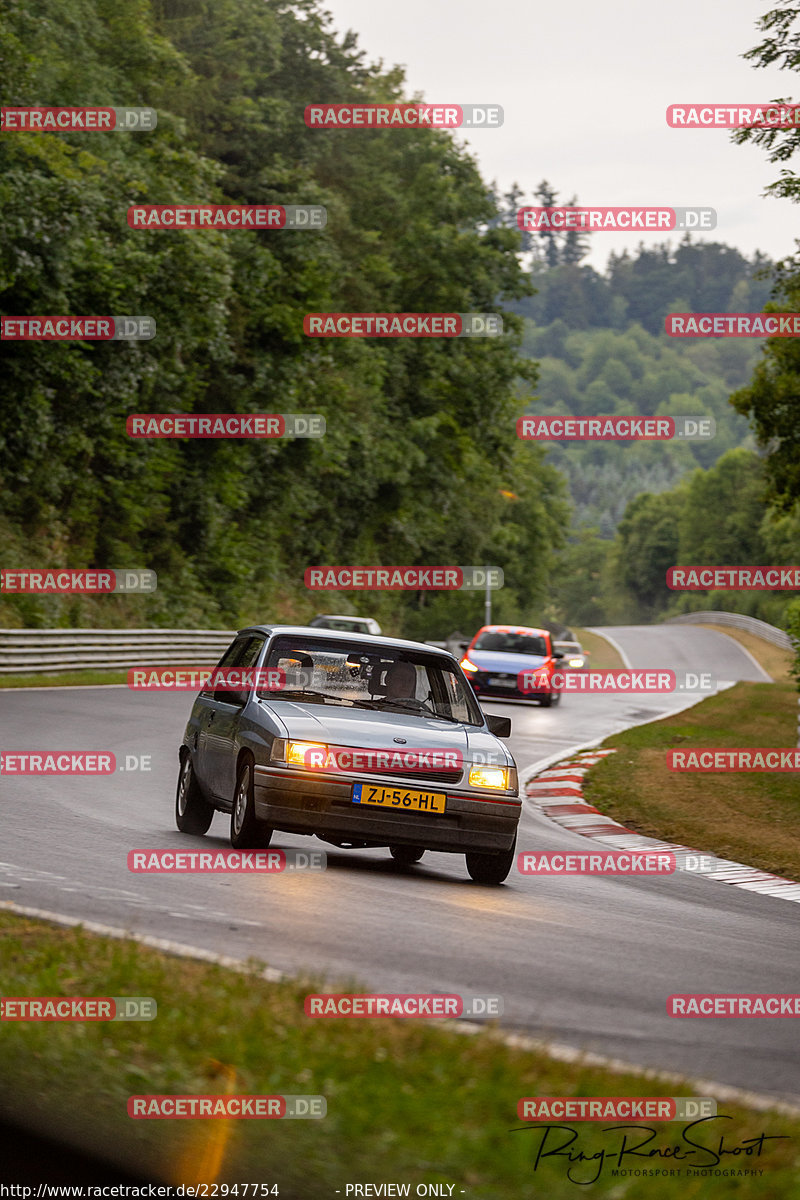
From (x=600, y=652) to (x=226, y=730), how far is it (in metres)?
71.5

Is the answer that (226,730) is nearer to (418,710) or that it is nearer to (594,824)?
(418,710)

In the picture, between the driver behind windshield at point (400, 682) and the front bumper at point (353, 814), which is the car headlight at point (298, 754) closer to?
the front bumper at point (353, 814)

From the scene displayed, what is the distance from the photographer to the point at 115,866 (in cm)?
892

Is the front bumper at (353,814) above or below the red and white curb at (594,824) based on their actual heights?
above

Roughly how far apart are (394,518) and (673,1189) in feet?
177

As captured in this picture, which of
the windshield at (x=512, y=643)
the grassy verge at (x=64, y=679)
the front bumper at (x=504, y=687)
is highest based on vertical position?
the windshield at (x=512, y=643)

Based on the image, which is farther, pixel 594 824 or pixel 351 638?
pixel 594 824

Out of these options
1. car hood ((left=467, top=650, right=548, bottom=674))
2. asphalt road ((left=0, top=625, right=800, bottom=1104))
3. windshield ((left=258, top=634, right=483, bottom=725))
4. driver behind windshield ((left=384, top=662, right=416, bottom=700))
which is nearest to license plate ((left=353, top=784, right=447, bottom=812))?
asphalt road ((left=0, top=625, right=800, bottom=1104))

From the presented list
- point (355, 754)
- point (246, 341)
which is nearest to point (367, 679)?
point (355, 754)

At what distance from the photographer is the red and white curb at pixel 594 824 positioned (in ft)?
36.6

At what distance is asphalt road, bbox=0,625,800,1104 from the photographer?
582 cm

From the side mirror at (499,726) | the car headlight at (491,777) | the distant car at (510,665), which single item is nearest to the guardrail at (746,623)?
the distant car at (510,665)

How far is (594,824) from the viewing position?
14383 mm

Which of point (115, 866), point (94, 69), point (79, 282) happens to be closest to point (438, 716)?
point (115, 866)
